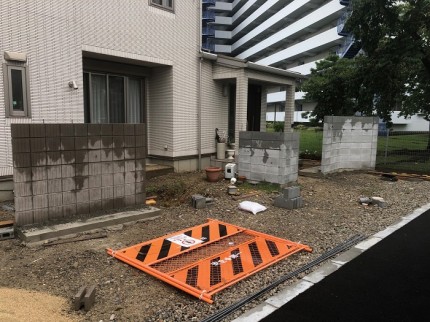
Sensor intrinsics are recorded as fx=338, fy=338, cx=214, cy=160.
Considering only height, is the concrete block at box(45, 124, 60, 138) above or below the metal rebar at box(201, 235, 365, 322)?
above

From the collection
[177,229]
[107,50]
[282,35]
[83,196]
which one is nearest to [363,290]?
[177,229]

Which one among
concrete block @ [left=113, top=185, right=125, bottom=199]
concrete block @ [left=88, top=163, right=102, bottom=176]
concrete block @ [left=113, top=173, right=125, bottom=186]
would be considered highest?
concrete block @ [left=88, top=163, right=102, bottom=176]

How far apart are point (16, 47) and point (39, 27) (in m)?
0.66

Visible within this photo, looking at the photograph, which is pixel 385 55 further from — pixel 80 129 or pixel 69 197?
pixel 69 197

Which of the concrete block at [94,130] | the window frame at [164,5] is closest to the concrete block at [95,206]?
the concrete block at [94,130]

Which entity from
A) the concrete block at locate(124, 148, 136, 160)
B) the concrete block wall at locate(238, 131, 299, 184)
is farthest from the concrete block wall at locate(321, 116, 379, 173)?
the concrete block at locate(124, 148, 136, 160)

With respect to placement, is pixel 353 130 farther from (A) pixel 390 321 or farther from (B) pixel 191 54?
(A) pixel 390 321

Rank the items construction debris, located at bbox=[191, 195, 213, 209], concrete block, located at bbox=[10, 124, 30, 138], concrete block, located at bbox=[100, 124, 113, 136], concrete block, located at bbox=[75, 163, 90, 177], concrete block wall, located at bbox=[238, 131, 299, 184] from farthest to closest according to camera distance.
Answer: concrete block wall, located at bbox=[238, 131, 299, 184] → construction debris, located at bbox=[191, 195, 213, 209] → concrete block, located at bbox=[100, 124, 113, 136] → concrete block, located at bbox=[75, 163, 90, 177] → concrete block, located at bbox=[10, 124, 30, 138]

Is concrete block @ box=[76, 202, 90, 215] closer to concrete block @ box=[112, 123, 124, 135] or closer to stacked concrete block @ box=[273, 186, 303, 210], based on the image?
concrete block @ box=[112, 123, 124, 135]

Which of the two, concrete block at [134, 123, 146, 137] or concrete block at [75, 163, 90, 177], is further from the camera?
concrete block at [134, 123, 146, 137]

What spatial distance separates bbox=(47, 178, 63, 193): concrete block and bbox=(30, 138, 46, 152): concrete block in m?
0.49

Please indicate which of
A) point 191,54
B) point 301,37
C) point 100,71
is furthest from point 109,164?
point 301,37

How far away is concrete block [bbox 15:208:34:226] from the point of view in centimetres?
475

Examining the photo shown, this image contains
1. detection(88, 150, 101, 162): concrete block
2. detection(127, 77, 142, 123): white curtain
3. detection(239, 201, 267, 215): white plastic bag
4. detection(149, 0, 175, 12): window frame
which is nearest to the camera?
detection(88, 150, 101, 162): concrete block
